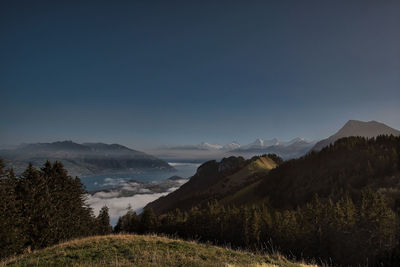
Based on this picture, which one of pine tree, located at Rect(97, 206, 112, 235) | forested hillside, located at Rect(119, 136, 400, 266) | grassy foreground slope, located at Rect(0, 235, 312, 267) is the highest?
grassy foreground slope, located at Rect(0, 235, 312, 267)

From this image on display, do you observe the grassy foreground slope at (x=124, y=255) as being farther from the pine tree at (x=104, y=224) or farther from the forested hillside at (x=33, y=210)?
the pine tree at (x=104, y=224)

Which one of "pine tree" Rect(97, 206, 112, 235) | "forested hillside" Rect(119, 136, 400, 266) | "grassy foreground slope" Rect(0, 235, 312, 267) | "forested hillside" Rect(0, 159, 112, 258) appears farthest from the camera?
"pine tree" Rect(97, 206, 112, 235)

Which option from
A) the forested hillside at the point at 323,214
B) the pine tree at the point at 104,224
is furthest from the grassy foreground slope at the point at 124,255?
the pine tree at the point at 104,224

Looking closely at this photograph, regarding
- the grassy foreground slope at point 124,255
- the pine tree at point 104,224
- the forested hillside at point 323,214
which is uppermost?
the grassy foreground slope at point 124,255

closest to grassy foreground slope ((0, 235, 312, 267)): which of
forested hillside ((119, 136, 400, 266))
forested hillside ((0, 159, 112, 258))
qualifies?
forested hillside ((119, 136, 400, 266))

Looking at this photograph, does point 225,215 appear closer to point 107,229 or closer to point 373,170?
point 107,229

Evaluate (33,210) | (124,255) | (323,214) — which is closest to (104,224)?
A: (33,210)

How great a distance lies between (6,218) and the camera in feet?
87.8

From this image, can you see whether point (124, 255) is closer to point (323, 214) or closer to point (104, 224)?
point (323, 214)

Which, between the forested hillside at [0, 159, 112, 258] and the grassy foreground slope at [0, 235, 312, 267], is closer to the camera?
the grassy foreground slope at [0, 235, 312, 267]

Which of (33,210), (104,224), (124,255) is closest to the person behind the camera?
(124,255)

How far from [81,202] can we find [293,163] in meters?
136

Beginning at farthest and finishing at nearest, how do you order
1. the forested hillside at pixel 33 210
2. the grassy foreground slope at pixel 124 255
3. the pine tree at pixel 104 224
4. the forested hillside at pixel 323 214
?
1. the pine tree at pixel 104 224
2. the forested hillside at pixel 323 214
3. the forested hillside at pixel 33 210
4. the grassy foreground slope at pixel 124 255

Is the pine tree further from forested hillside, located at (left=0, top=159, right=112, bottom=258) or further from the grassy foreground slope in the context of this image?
the grassy foreground slope
